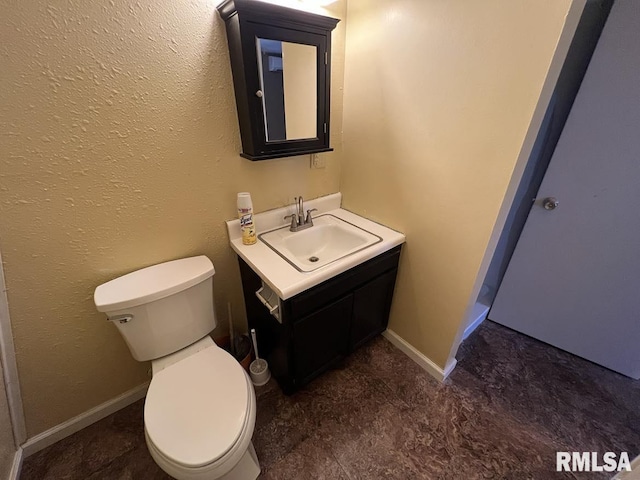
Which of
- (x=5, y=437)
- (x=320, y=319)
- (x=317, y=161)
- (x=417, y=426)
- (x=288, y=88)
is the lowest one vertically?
(x=417, y=426)

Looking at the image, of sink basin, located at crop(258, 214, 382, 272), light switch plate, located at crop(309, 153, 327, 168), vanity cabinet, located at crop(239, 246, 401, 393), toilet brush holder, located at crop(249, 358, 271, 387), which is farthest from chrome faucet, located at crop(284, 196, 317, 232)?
toilet brush holder, located at crop(249, 358, 271, 387)

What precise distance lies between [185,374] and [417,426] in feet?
3.63

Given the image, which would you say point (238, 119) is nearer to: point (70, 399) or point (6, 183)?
point (6, 183)

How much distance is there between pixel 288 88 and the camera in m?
1.20

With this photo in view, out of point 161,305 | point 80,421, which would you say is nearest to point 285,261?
point 161,305

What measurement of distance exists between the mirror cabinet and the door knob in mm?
1266

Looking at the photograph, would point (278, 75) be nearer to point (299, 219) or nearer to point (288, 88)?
point (288, 88)

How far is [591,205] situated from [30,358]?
2.63m

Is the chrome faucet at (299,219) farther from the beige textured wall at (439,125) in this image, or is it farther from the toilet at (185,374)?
the toilet at (185,374)

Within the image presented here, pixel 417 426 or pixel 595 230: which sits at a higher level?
pixel 595 230

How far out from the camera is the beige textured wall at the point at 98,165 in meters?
0.81

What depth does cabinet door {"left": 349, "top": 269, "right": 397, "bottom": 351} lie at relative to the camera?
1.37m

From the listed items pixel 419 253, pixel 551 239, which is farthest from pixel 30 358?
pixel 551 239

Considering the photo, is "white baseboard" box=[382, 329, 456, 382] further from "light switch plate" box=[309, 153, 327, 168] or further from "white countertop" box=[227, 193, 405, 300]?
"light switch plate" box=[309, 153, 327, 168]
